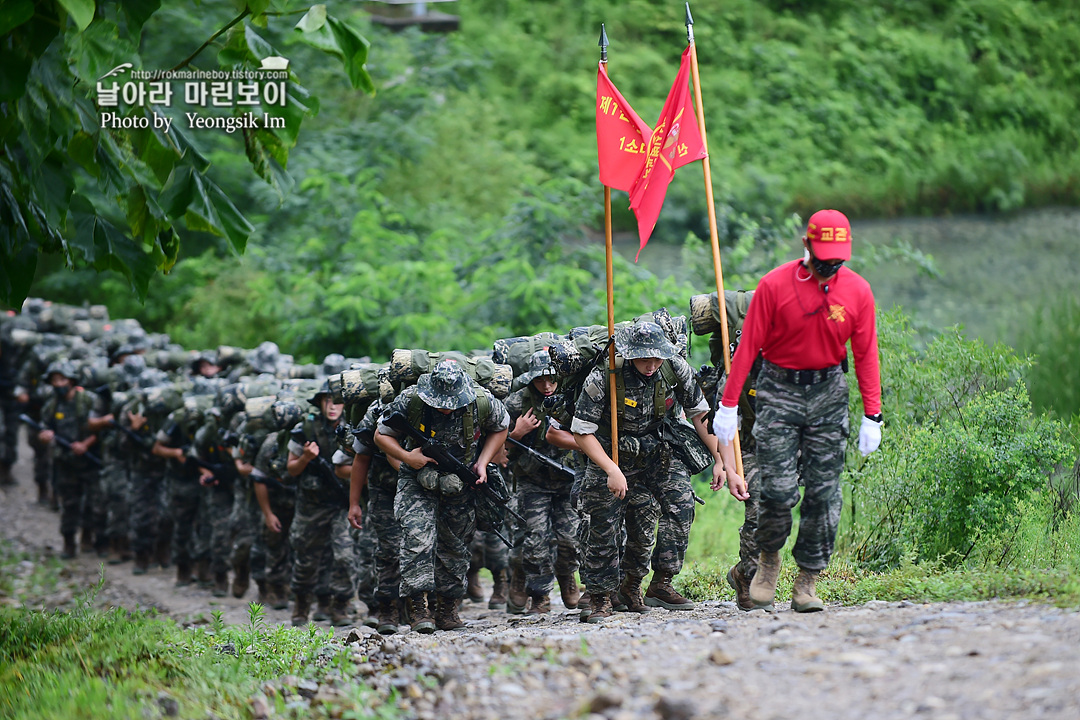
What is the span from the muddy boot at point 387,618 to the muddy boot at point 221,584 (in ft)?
11.0

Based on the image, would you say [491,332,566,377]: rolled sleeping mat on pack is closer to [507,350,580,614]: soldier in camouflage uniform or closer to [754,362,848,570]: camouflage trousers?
[507,350,580,614]: soldier in camouflage uniform

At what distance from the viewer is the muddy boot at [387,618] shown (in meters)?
8.08

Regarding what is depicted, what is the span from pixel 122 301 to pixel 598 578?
19.5m

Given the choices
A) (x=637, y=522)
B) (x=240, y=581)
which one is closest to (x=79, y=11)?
(x=637, y=522)

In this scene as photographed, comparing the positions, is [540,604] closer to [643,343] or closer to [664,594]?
[664,594]

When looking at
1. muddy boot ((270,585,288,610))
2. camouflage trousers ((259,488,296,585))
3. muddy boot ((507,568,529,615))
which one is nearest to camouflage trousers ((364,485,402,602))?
muddy boot ((507,568,529,615))

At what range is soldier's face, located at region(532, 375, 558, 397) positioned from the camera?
25.6 ft

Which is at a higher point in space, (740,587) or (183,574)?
(740,587)

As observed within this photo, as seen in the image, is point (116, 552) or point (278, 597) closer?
point (278, 597)

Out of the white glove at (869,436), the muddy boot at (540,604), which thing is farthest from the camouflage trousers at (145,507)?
the white glove at (869,436)

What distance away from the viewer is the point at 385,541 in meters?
8.02

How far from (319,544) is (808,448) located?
15.9 ft

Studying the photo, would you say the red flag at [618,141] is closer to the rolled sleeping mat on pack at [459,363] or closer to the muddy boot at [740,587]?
the rolled sleeping mat on pack at [459,363]

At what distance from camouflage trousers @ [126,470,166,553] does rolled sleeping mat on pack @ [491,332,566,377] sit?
5382 mm
